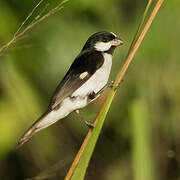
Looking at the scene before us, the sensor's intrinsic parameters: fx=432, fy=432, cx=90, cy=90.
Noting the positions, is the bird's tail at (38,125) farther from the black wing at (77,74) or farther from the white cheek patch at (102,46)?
the white cheek patch at (102,46)

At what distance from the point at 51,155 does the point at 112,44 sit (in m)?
1.37

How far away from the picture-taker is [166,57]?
3664 millimetres

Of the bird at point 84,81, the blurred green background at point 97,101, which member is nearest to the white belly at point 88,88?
the bird at point 84,81

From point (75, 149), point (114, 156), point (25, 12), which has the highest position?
point (25, 12)

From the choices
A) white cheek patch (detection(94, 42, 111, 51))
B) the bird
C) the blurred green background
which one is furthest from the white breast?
the blurred green background

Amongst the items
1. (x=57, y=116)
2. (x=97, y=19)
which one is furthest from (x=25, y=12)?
(x=57, y=116)

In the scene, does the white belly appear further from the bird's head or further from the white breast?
the bird's head

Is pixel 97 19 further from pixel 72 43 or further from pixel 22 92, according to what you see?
pixel 22 92

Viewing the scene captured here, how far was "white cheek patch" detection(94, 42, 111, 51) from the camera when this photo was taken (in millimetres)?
2908

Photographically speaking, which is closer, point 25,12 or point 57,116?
point 57,116

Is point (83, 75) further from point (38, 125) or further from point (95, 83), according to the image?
point (38, 125)

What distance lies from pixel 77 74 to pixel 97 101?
1.25 m

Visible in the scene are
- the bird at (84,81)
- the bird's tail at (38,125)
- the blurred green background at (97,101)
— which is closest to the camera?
the bird's tail at (38,125)

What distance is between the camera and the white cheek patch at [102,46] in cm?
291
